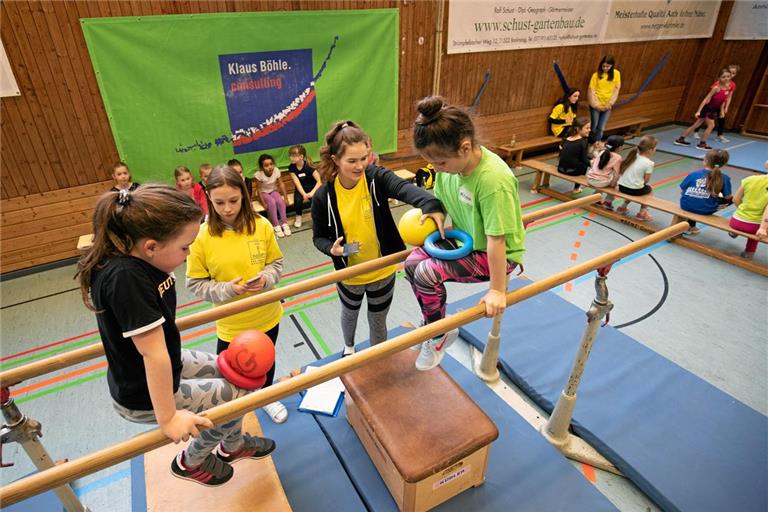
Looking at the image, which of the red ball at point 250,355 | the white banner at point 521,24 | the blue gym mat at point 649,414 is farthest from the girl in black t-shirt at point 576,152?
the red ball at point 250,355

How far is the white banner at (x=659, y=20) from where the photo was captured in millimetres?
7715

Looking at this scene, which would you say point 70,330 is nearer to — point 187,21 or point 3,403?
point 3,403

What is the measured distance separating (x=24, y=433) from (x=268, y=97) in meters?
4.31

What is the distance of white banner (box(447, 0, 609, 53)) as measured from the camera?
6.13 metres

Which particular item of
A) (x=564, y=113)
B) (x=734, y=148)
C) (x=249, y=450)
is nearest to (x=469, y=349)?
(x=249, y=450)

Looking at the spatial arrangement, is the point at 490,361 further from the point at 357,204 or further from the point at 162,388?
the point at 162,388

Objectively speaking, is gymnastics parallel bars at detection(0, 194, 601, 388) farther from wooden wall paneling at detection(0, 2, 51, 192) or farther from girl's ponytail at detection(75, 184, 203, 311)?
wooden wall paneling at detection(0, 2, 51, 192)

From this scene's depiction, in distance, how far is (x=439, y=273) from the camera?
1908 mm

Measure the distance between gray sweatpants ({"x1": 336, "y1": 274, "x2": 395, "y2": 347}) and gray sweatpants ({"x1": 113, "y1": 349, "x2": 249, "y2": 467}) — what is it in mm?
1003

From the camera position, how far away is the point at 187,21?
4.48 meters

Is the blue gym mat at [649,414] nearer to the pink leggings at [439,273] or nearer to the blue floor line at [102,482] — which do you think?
the pink leggings at [439,273]

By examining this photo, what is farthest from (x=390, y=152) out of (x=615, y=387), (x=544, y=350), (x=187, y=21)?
(x=615, y=387)

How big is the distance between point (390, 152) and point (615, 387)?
178 inches

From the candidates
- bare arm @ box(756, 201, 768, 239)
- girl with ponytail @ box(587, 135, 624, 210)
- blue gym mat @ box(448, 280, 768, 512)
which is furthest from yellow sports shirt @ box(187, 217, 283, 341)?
girl with ponytail @ box(587, 135, 624, 210)
